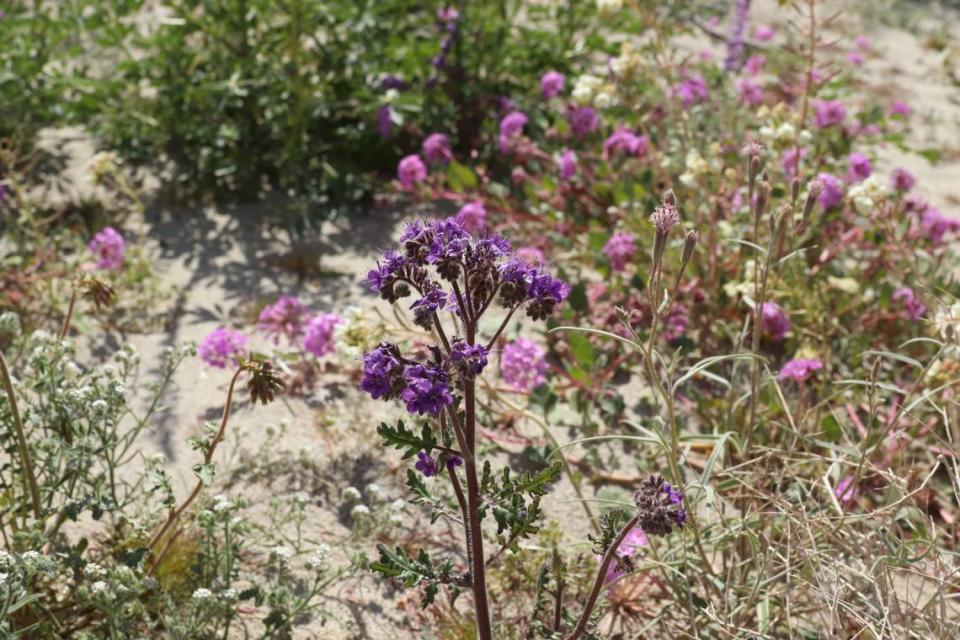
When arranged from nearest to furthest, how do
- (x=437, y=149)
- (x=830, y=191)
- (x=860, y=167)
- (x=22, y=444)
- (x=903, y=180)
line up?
(x=22, y=444)
(x=830, y=191)
(x=860, y=167)
(x=903, y=180)
(x=437, y=149)

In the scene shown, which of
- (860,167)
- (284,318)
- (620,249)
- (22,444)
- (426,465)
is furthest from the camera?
(860,167)

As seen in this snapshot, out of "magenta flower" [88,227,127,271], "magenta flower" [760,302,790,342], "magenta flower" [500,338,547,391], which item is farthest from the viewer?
"magenta flower" [88,227,127,271]

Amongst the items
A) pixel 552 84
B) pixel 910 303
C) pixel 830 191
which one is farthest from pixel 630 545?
pixel 552 84

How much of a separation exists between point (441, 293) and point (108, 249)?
249 cm

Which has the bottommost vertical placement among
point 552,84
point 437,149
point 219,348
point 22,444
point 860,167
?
point 22,444

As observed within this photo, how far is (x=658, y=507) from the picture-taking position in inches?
66.4

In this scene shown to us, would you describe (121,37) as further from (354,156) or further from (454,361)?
(454,361)

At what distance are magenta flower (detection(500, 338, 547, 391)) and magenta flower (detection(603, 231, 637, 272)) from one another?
2.02ft

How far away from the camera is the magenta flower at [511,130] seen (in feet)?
14.6

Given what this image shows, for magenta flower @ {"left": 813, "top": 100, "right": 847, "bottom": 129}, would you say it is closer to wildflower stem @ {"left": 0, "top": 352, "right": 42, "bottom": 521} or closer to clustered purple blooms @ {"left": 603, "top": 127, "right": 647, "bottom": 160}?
clustered purple blooms @ {"left": 603, "top": 127, "right": 647, "bottom": 160}

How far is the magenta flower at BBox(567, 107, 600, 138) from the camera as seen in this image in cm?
449

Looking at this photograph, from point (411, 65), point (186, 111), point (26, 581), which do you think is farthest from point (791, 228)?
point (186, 111)

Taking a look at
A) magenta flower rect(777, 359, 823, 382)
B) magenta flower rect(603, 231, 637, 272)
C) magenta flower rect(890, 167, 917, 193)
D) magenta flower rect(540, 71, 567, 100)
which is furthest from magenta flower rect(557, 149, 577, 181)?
magenta flower rect(777, 359, 823, 382)

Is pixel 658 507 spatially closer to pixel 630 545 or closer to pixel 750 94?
pixel 630 545
